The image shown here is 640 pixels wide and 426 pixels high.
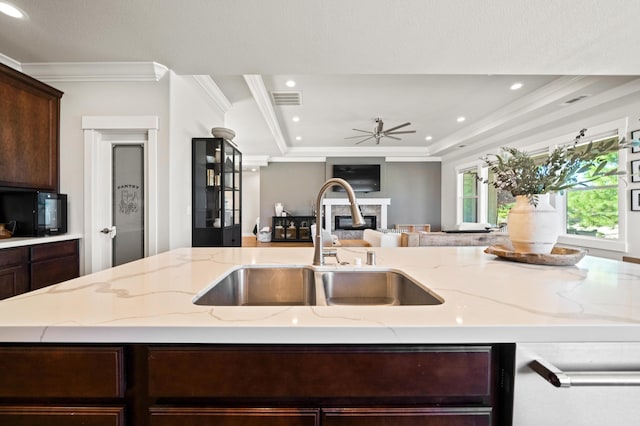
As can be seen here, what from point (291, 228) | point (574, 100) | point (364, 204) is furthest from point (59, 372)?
point (364, 204)

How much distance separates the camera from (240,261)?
50.9 inches

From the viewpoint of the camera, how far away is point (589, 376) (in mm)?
546

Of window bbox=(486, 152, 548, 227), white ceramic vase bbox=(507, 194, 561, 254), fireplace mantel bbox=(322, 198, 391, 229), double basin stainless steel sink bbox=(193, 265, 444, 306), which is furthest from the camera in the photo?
fireplace mantel bbox=(322, 198, 391, 229)

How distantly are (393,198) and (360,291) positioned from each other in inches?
278

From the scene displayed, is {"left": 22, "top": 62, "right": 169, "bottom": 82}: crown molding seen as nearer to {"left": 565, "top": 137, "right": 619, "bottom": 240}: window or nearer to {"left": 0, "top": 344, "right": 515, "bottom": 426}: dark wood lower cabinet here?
{"left": 0, "top": 344, "right": 515, "bottom": 426}: dark wood lower cabinet

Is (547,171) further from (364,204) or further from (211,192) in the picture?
(364,204)

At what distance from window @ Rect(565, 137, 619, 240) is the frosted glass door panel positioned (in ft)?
16.6

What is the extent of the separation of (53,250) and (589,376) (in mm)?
3381

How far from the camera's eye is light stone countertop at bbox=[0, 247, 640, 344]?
57 centimetres

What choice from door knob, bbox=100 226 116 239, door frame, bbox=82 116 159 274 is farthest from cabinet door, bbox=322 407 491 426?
door knob, bbox=100 226 116 239

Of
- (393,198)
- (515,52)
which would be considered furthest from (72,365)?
(393,198)

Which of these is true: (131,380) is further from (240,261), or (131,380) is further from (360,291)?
(360,291)

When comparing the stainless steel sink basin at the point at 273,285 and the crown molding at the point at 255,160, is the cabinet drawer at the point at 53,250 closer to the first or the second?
the stainless steel sink basin at the point at 273,285

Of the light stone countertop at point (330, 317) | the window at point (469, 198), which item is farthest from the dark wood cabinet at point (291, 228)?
the light stone countertop at point (330, 317)
